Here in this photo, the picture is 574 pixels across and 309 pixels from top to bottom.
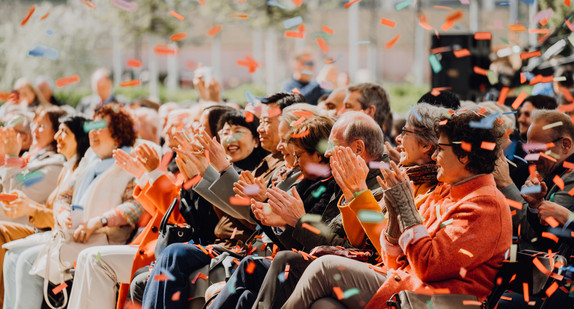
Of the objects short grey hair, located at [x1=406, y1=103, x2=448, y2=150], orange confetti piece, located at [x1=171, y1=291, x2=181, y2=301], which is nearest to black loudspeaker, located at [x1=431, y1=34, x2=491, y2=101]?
short grey hair, located at [x1=406, y1=103, x2=448, y2=150]

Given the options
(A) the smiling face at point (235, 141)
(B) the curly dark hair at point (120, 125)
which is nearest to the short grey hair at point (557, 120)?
(A) the smiling face at point (235, 141)

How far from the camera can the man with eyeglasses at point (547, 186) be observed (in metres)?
4.03

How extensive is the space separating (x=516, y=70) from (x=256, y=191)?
5713 mm

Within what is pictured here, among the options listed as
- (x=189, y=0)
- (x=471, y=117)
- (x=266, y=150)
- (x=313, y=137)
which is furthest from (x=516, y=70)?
(x=189, y=0)

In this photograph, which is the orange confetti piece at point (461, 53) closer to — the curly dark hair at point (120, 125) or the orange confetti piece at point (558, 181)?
the curly dark hair at point (120, 125)

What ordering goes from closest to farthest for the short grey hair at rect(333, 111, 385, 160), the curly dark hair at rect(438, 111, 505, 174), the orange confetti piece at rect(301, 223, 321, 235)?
the curly dark hair at rect(438, 111, 505, 174) < the orange confetti piece at rect(301, 223, 321, 235) < the short grey hair at rect(333, 111, 385, 160)

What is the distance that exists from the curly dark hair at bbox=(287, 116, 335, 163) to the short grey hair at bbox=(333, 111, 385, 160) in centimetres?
21

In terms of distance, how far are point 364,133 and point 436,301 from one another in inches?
51.2

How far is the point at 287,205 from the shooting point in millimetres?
4359

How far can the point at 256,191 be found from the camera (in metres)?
4.57

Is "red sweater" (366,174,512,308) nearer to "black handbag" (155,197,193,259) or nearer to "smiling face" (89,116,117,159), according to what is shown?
"black handbag" (155,197,193,259)

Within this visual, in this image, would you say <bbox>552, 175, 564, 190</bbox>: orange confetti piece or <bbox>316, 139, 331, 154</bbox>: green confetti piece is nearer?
<bbox>552, 175, 564, 190</bbox>: orange confetti piece

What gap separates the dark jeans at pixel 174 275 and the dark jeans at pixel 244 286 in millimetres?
449

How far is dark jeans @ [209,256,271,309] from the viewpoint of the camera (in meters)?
4.07
